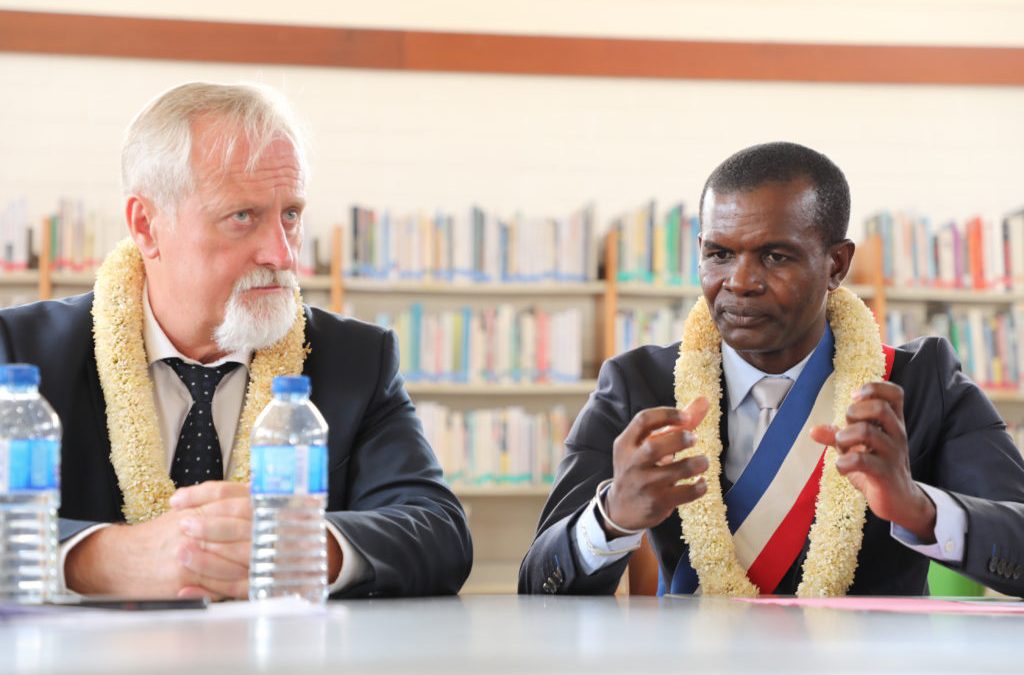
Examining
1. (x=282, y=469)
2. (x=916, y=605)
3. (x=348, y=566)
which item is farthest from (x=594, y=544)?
(x=282, y=469)

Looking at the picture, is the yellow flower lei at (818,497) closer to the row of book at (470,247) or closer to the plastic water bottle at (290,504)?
the plastic water bottle at (290,504)

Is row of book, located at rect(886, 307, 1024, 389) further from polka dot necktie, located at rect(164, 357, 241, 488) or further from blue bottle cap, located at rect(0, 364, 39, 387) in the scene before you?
blue bottle cap, located at rect(0, 364, 39, 387)

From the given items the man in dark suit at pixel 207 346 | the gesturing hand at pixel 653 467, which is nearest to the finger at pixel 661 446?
the gesturing hand at pixel 653 467

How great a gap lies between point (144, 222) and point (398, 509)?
702 millimetres

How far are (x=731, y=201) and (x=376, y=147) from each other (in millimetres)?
3525

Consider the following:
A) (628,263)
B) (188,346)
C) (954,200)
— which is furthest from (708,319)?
(954,200)

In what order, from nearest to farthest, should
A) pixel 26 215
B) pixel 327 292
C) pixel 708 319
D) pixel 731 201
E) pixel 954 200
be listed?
1. pixel 731 201
2. pixel 708 319
3. pixel 26 215
4. pixel 327 292
5. pixel 954 200

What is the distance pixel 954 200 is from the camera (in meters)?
5.60

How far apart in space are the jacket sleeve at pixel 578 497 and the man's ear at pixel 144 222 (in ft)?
2.56

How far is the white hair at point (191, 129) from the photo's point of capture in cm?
204

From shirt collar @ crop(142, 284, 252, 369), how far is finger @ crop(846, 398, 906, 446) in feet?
3.29

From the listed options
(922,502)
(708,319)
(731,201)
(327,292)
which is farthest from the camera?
(327,292)

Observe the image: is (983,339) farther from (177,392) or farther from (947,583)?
(177,392)

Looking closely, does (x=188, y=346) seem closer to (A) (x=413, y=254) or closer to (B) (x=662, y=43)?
(A) (x=413, y=254)
